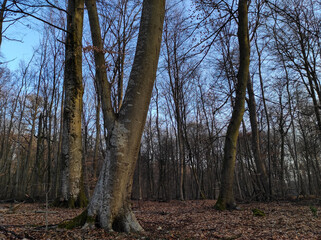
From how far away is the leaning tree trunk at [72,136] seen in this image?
7.56m

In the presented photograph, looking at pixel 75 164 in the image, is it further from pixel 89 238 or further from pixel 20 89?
pixel 20 89

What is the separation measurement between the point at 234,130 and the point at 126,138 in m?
5.17

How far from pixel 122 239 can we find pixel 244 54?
24.0 feet

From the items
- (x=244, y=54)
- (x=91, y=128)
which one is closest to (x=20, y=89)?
(x=91, y=128)

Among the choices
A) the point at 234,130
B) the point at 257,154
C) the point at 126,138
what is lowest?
the point at 126,138

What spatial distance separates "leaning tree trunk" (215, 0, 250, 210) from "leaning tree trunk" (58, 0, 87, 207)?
4.64 meters

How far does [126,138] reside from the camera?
12.4ft

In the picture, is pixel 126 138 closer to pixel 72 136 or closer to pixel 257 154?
pixel 72 136

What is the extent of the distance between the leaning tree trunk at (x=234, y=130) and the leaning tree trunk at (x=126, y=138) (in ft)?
15.3

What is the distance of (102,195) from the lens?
12.0 ft

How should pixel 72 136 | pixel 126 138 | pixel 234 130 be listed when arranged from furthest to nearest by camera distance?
pixel 234 130, pixel 72 136, pixel 126 138

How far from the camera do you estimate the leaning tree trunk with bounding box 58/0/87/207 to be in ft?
24.8

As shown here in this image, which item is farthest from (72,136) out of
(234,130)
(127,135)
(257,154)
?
(257,154)

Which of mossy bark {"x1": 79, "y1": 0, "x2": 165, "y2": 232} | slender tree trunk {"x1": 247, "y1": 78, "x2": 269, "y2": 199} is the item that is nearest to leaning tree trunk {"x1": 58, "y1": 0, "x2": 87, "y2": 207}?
mossy bark {"x1": 79, "y1": 0, "x2": 165, "y2": 232}
